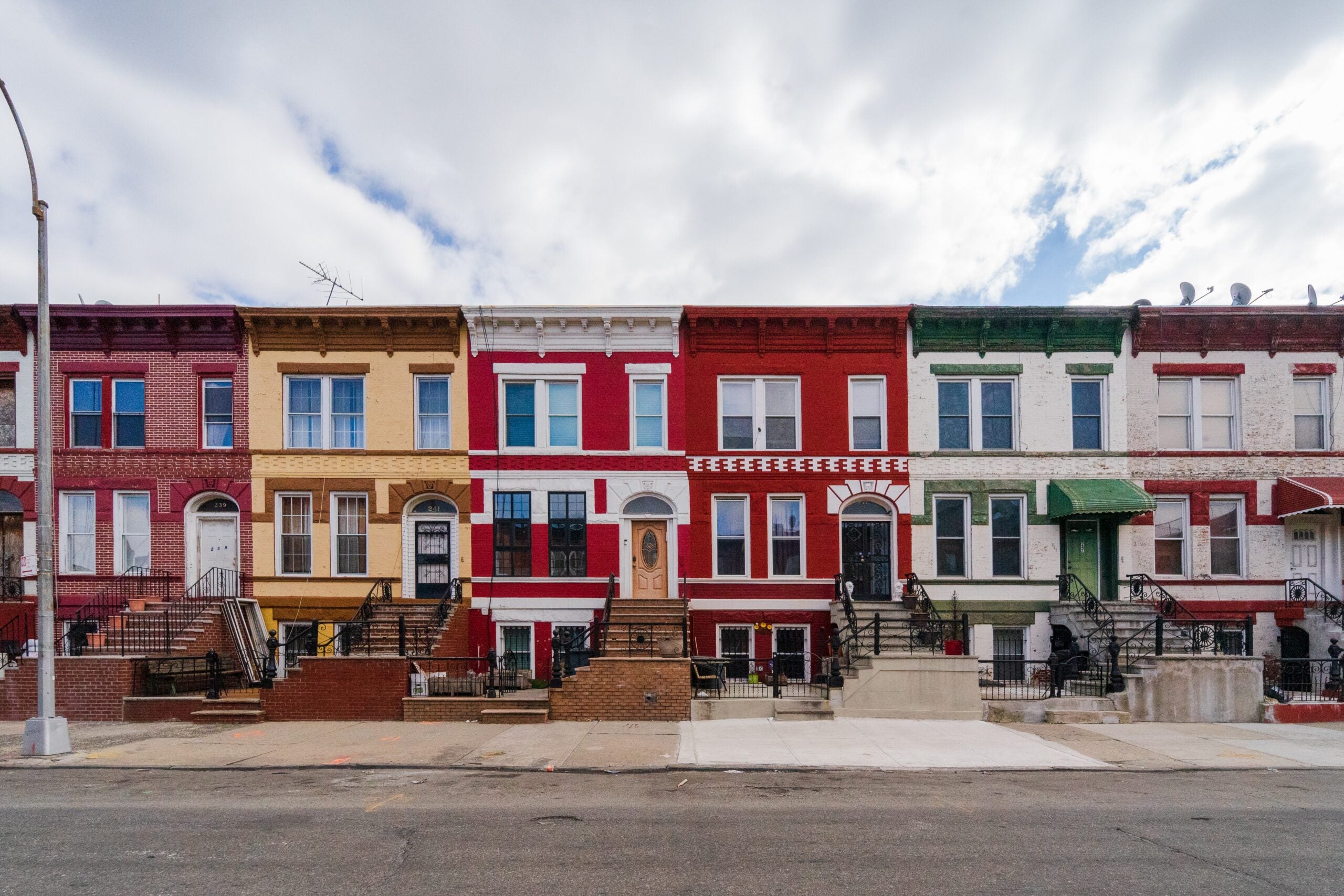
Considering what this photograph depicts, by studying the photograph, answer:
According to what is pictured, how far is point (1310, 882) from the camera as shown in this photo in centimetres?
726

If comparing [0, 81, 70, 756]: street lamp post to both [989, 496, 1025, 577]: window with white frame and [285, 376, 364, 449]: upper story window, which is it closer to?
[285, 376, 364, 449]: upper story window

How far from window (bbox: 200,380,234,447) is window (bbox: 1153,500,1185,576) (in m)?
24.2

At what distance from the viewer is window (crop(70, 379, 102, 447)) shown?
19859 mm

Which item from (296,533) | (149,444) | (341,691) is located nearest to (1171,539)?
(341,691)

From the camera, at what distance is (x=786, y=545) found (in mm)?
19891

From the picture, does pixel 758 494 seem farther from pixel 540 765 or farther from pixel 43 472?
pixel 43 472

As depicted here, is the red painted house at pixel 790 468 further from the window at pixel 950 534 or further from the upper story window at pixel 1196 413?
the upper story window at pixel 1196 413

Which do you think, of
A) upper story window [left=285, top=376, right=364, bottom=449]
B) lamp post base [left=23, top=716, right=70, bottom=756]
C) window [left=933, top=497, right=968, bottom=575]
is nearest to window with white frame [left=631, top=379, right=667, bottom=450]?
upper story window [left=285, top=376, right=364, bottom=449]

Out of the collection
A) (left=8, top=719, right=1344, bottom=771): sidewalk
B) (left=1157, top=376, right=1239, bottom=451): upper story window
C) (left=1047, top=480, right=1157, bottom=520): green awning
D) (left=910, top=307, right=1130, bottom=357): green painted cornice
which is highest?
(left=910, top=307, right=1130, bottom=357): green painted cornice

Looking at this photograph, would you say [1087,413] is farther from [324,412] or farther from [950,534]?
[324,412]

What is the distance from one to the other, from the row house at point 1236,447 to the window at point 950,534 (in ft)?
→ 14.4

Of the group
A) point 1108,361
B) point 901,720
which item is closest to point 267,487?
point 901,720

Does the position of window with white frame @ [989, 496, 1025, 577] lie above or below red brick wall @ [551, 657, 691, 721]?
above

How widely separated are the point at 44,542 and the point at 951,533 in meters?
19.1
